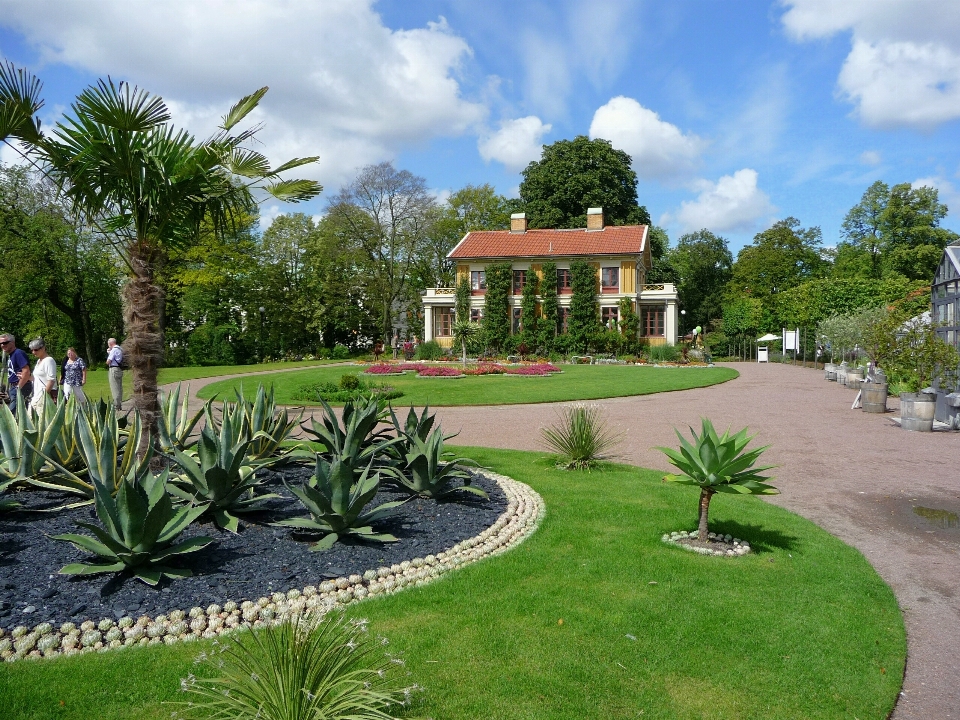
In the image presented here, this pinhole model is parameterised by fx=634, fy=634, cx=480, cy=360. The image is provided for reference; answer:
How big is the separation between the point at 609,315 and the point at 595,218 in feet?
25.0

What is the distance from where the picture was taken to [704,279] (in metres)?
63.2

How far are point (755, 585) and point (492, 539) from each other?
2.14 m

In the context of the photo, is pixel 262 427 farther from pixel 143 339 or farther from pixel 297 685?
pixel 297 685

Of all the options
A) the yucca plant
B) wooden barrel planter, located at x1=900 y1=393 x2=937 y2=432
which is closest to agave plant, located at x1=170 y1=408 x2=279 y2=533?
the yucca plant

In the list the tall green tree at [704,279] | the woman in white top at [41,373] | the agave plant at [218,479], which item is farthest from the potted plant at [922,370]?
the tall green tree at [704,279]

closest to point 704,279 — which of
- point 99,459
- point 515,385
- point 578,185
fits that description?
point 578,185

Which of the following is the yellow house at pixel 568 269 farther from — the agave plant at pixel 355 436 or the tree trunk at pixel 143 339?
the tree trunk at pixel 143 339

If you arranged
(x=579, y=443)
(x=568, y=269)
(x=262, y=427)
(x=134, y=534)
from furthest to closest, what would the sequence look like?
(x=568, y=269) < (x=579, y=443) < (x=262, y=427) < (x=134, y=534)

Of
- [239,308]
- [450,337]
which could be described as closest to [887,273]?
[450,337]

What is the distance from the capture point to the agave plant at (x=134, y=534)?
13.5 feet

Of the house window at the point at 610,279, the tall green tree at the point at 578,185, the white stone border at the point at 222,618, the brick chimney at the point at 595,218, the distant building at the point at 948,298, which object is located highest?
the tall green tree at the point at 578,185

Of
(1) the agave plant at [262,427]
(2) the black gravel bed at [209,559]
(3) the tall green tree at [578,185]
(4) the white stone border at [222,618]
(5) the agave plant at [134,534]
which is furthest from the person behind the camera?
(3) the tall green tree at [578,185]

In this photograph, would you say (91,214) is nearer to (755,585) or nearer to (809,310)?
Result: (755,585)

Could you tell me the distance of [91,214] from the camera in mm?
6375
